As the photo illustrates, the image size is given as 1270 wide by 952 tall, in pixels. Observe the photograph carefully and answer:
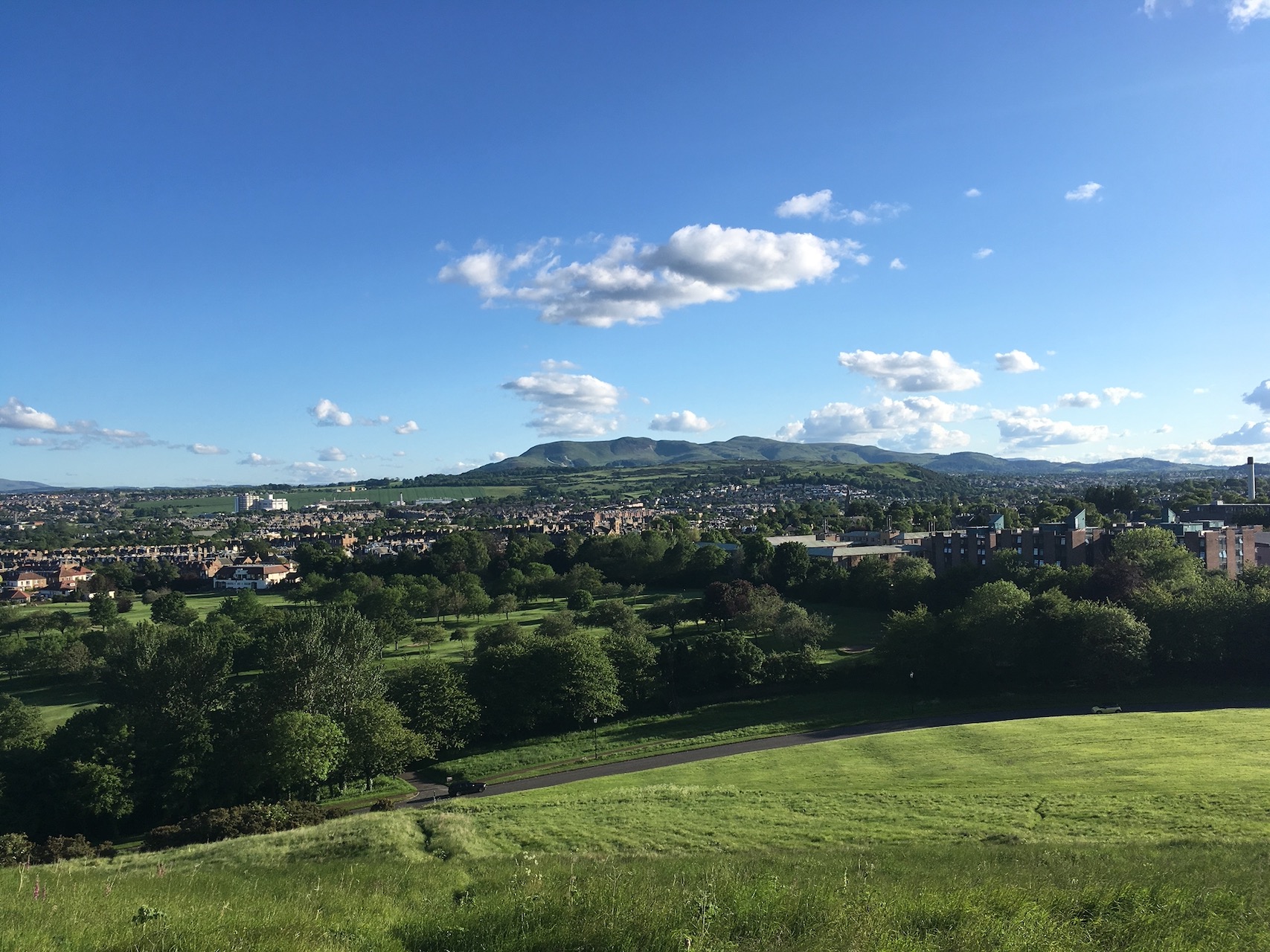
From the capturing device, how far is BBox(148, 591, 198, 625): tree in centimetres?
8138

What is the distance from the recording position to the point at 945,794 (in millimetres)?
26312

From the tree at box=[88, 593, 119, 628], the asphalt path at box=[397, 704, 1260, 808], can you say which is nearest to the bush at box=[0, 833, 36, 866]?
the asphalt path at box=[397, 704, 1260, 808]

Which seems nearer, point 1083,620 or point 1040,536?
point 1083,620

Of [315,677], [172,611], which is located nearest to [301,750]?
[315,677]

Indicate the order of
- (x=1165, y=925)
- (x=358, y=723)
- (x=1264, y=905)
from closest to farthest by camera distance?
1. (x=1165, y=925)
2. (x=1264, y=905)
3. (x=358, y=723)

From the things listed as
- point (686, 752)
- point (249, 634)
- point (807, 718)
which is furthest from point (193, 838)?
point (249, 634)

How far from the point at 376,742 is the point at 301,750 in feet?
12.1

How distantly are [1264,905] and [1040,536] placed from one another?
257ft

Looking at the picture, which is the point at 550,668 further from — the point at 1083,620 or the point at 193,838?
the point at 1083,620

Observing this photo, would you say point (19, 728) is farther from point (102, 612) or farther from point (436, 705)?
point (102, 612)

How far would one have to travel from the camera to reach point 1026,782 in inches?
1085

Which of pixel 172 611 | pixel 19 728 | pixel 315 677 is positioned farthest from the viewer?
pixel 172 611

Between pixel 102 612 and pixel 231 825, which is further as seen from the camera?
pixel 102 612

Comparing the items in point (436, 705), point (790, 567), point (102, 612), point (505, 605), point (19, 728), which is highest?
point (790, 567)
